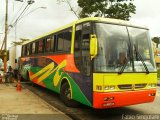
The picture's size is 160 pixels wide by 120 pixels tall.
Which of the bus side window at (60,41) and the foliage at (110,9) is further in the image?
the foliage at (110,9)

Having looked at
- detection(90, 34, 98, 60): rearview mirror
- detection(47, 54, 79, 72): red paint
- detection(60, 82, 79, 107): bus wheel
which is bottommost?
detection(60, 82, 79, 107): bus wheel

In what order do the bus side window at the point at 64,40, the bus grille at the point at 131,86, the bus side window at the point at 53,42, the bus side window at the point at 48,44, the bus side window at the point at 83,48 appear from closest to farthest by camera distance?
the bus grille at the point at 131,86 < the bus side window at the point at 83,48 < the bus side window at the point at 64,40 < the bus side window at the point at 53,42 < the bus side window at the point at 48,44

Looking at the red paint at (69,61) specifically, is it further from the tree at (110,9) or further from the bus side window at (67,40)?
the tree at (110,9)

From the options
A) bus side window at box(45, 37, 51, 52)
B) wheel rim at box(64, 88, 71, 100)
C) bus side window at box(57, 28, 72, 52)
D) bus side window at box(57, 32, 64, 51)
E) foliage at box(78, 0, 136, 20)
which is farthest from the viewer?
foliage at box(78, 0, 136, 20)

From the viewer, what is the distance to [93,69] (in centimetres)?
842

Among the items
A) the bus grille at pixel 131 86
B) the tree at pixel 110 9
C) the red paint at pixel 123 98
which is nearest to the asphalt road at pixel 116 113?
the red paint at pixel 123 98

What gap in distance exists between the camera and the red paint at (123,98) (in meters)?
8.22

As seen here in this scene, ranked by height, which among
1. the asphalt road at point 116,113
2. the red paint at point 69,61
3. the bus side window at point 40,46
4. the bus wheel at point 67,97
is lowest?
the asphalt road at point 116,113

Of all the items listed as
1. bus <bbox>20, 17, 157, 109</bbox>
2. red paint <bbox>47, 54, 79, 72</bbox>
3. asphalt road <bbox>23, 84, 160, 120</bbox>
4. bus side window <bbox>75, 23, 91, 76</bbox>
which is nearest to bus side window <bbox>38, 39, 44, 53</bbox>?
Result: red paint <bbox>47, 54, 79, 72</bbox>

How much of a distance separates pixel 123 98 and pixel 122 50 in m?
1.47

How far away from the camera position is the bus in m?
8.36

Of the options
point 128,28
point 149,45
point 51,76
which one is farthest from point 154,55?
point 51,76

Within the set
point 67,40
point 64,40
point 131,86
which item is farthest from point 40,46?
point 131,86

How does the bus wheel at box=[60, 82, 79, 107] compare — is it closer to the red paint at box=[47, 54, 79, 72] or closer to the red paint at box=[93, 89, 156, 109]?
the red paint at box=[47, 54, 79, 72]
